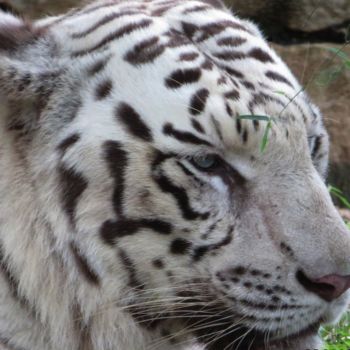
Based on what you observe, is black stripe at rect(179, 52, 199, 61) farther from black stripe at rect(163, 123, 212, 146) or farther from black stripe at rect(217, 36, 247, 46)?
black stripe at rect(163, 123, 212, 146)

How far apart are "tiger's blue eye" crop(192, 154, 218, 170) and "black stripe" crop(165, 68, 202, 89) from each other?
0.25 m

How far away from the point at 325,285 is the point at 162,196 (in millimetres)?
553

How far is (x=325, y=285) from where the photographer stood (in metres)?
2.75

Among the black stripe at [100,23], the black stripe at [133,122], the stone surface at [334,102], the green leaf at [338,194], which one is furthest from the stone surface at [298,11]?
the black stripe at [133,122]

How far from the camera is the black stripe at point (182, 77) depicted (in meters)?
2.95

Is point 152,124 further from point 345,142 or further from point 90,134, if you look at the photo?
point 345,142

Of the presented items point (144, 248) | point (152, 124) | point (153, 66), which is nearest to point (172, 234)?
point (144, 248)

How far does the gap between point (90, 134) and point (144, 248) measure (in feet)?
1.28

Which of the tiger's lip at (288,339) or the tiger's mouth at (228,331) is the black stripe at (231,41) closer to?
the tiger's mouth at (228,331)

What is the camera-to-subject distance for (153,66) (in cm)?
300

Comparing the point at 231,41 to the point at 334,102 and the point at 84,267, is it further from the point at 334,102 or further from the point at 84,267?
the point at 334,102

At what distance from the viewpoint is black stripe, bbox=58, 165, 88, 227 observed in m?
2.93

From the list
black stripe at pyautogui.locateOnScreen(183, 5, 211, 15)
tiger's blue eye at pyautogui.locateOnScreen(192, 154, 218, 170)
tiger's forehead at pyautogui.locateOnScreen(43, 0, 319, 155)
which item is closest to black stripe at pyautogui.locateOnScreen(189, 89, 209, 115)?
tiger's forehead at pyautogui.locateOnScreen(43, 0, 319, 155)

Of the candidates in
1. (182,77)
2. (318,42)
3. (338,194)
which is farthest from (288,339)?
(318,42)
